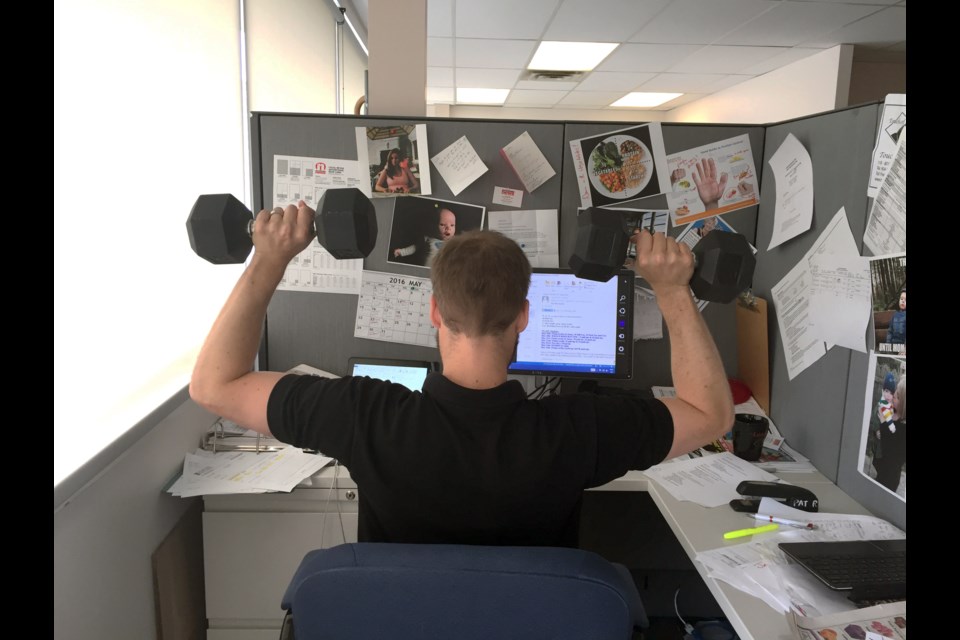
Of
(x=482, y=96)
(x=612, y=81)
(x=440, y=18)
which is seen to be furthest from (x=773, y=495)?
(x=482, y=96)

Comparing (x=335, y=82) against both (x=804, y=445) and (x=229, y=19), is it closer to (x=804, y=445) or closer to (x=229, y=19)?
(x=229, y=19)

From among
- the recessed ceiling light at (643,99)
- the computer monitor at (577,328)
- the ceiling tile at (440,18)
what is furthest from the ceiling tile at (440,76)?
the computer monitor at (577,328)

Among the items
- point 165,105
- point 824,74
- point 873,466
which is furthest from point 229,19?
point 824,74

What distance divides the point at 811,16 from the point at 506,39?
2296 mm

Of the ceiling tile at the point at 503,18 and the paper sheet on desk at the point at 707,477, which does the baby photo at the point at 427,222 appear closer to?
the paper sheet on desk at the point at 707,477

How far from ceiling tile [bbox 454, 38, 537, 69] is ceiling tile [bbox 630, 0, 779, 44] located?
100cm

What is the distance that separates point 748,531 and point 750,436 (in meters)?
0.39

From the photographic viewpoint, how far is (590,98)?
7812mm

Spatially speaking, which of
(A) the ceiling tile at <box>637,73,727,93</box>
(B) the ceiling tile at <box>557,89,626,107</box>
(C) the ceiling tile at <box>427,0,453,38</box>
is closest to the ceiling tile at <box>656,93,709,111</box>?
(A) the ceiling tile at <box>637,73,727,93</box>

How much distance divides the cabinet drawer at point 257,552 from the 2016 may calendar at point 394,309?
1.75 feet

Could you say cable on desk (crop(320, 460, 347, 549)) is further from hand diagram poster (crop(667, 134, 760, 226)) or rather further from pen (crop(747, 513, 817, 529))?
hand diagram poster (crop(667, 134, 760, 226))

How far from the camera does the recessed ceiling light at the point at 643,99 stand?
24.9 ft
